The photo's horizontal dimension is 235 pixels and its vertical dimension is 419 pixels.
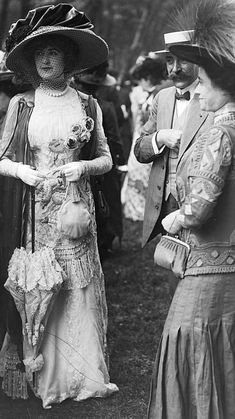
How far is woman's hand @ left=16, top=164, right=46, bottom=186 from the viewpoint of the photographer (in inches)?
202

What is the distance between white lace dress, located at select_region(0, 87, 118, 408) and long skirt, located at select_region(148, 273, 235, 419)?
4.13 ft

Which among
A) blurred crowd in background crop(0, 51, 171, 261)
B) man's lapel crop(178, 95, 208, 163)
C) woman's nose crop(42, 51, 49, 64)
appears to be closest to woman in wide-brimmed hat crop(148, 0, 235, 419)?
man's lapel crop(178, 95, 208, 163)

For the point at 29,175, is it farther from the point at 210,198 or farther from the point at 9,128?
the point at 210,198

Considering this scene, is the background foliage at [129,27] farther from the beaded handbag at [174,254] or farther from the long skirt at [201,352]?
the long skirt at [201,352]

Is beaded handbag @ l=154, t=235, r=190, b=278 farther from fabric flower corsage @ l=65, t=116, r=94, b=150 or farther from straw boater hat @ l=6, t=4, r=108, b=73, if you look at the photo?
straw boater hat @ l=6, t=4, r=108, b=73

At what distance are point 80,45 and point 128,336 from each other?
2540 millimetres

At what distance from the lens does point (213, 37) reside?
4.07 m

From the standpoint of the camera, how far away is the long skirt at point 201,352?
4.16 metres

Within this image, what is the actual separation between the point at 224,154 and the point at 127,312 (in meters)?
3.92

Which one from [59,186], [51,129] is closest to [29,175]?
[59,186]

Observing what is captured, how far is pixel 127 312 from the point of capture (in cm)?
773

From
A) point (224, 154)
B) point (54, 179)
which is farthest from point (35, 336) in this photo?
point (224, 154)

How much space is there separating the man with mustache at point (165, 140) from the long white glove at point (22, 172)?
2.58 ft

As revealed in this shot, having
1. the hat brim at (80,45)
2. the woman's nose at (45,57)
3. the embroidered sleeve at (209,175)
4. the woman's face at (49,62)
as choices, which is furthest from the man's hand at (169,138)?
the embroidered sleeve at (209,175)
